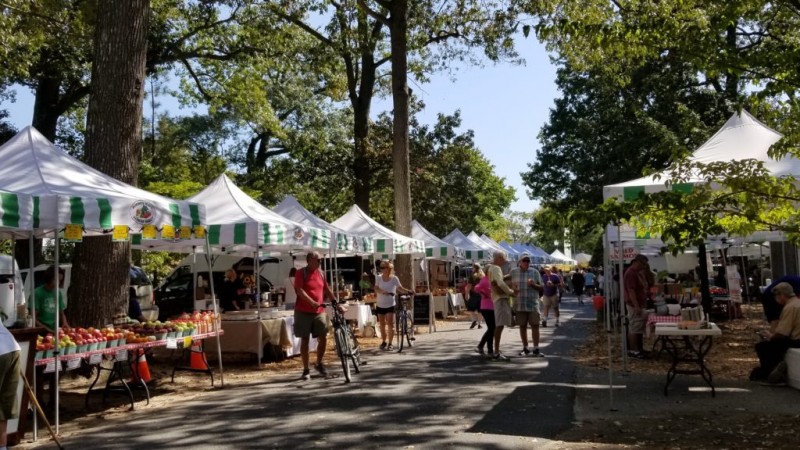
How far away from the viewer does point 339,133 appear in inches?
1678

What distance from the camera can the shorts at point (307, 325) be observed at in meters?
10.9

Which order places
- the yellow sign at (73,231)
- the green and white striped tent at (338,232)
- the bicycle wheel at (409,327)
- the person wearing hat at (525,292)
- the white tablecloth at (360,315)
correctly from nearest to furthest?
1. the yellow sign at (73,231)
2. the person wearing hat at (525,292)
3. the bicycle wheel at (409,327)
4. the green and white striped tent at (338,232)
5. the white tablecloth at (360,315)

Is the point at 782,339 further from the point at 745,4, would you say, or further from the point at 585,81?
the point at 585,81

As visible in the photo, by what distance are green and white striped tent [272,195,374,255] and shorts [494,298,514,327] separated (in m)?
4.14

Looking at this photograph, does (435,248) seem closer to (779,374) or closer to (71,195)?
(779,374)

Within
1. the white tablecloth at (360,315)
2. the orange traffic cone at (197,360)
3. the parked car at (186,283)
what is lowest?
the orange traffic cone at (197,360)

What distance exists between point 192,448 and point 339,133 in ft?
120

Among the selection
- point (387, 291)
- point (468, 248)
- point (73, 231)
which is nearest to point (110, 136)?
point (73, 231)

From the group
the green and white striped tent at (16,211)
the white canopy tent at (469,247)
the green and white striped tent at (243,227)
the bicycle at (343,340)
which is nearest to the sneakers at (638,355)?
the bicycle at (343,340)

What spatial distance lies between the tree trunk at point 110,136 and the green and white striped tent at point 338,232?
5225 mm

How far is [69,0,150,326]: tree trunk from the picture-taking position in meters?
11.1

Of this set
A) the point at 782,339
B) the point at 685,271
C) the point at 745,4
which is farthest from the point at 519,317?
the point at 685,271

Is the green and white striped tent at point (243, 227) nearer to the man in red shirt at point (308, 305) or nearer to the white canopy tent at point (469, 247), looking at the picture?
the man in red shirt at point (308, 305)

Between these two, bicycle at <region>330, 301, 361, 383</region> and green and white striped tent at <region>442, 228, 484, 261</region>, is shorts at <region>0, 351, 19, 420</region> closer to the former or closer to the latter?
bicycle at <region>330, 301, 361, 383</region>
